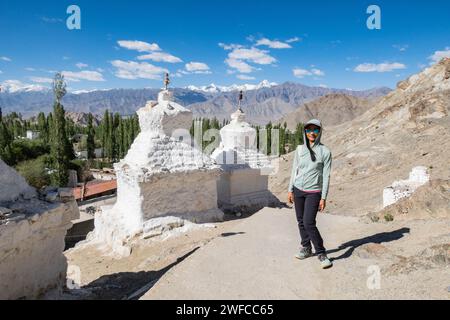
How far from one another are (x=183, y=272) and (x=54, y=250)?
8.55 ft

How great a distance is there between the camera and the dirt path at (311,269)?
4.62m

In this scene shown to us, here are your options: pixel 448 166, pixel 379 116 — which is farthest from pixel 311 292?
pixel 379 116

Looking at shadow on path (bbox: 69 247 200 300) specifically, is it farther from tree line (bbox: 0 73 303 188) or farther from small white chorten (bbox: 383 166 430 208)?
tree line (bbox: 0 73 303 188)

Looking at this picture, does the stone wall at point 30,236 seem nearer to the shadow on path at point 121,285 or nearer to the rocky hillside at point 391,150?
the shadow on path at point 121,285

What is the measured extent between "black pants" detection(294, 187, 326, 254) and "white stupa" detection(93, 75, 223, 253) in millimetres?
6996

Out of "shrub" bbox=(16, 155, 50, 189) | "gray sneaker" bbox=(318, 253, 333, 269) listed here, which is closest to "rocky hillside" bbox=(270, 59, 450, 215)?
"gray sneaker" bbox=(318, 253, 333, 269)

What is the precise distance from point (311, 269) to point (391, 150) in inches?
1088

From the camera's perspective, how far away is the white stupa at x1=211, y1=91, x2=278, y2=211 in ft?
52.2

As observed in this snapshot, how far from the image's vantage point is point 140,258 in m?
10.4

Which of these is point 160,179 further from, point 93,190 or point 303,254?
point 93,190

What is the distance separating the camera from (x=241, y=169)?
16016 millimetres

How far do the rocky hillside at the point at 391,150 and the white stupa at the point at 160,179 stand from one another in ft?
30.5

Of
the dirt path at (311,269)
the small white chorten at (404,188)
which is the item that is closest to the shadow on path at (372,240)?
the dirt path at (311,269)
